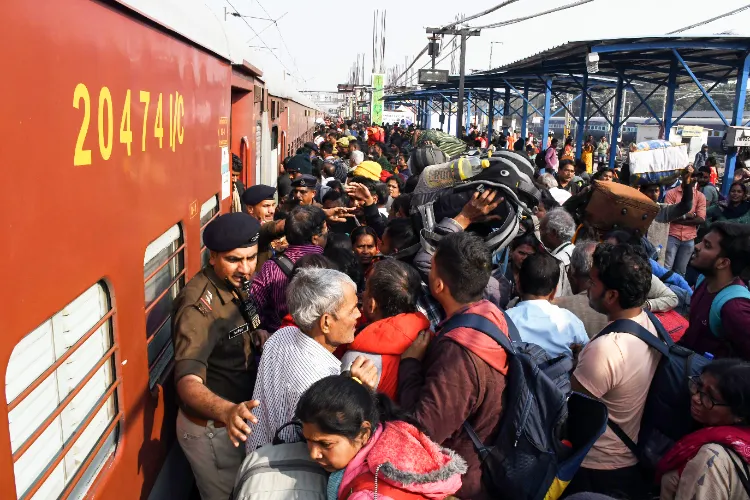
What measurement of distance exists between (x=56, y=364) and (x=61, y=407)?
0.43 feet

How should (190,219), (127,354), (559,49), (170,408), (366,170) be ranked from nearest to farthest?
(127,354)
(170,408)
(190,219)
(366,170)
(559,49)

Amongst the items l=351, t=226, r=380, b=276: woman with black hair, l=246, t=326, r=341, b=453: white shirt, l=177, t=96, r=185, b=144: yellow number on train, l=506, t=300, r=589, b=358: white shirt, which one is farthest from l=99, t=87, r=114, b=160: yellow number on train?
l=351, t=226, r=380, b=276: woman with black hair

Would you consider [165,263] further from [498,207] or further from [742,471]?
[742,471]

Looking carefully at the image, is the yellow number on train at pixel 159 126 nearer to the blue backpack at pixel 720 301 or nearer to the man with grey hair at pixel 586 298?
the man with grey hair at pixel 586 298

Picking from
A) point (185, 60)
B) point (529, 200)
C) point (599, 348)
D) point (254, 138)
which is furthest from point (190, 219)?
point (254, 138)

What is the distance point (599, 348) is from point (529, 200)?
43.0 inches

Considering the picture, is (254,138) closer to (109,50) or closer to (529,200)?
(529,200)

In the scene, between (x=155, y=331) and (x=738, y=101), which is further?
(x=738, y=101)

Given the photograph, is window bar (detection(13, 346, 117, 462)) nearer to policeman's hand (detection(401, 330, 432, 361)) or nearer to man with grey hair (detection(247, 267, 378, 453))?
man with grey hair (detection(247, 267, 378, 453))

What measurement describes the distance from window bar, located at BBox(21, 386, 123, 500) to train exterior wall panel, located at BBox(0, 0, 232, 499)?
0.19 ft

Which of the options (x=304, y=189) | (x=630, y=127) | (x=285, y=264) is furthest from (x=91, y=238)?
(x=630, y=127)

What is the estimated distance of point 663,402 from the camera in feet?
7.98

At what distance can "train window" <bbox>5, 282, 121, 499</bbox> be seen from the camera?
4.77 ft

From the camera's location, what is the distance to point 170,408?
9.25 feet
